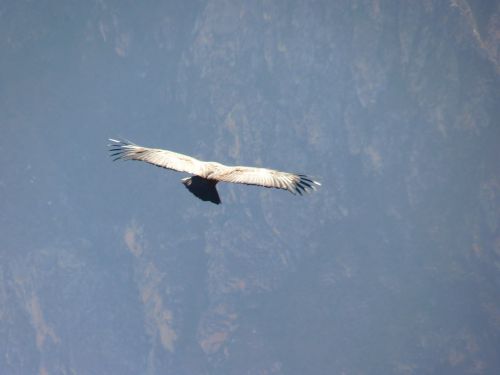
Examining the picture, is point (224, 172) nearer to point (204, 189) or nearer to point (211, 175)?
point (211, 175)

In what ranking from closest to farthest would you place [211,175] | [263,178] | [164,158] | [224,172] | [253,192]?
[211,175] → [224,172] → [263,178] → [164,158] → [253,192]

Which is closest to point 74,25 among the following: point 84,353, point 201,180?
point 84,353

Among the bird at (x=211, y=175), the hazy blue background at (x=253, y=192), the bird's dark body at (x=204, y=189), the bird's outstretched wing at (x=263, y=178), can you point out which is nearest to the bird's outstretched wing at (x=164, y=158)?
the bird at (x=211, y=175)

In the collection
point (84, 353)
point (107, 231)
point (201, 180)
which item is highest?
point (107, 231)

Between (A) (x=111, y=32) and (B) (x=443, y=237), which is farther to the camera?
(A) (x=111, y=32)

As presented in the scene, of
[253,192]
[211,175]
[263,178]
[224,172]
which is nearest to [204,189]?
[211,175]

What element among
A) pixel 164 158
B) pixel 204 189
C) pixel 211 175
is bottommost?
pixel 204 189

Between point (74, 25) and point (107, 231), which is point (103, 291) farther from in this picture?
point (74, 25)

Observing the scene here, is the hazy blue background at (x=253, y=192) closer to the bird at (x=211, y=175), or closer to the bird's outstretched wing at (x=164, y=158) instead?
the bird at (x=211, y=175)
